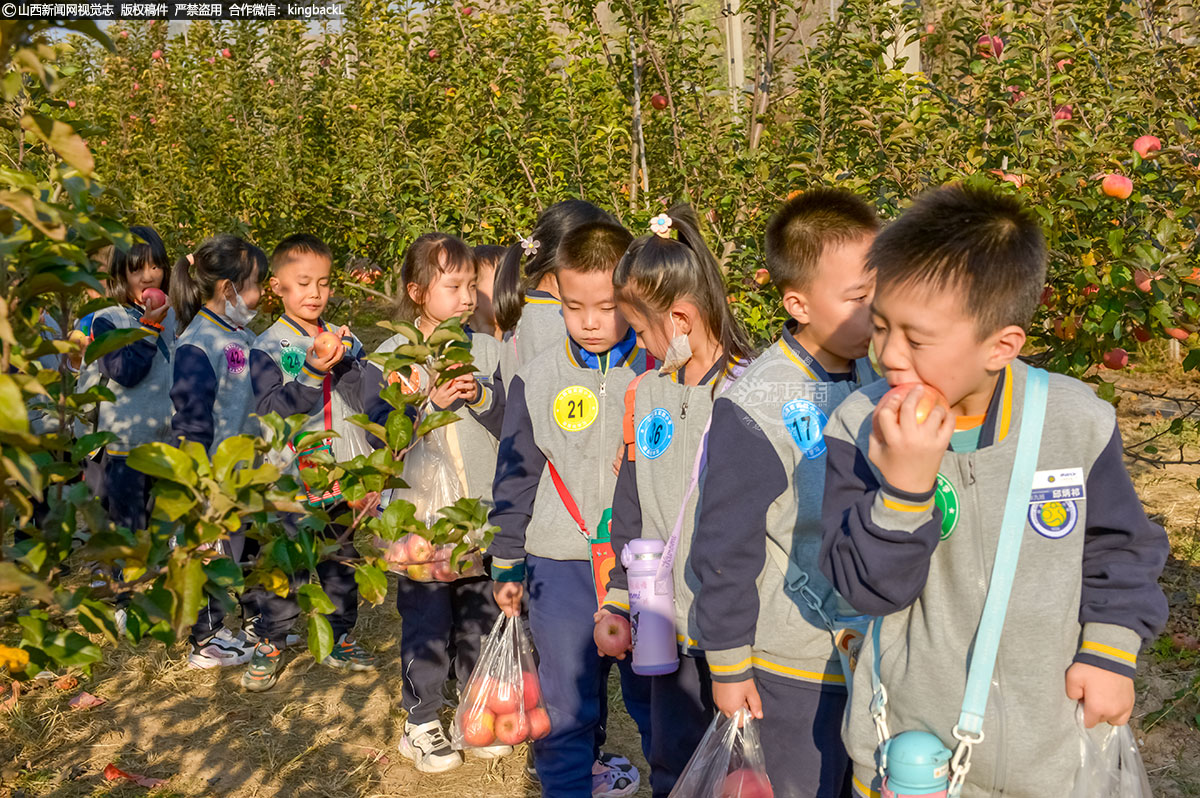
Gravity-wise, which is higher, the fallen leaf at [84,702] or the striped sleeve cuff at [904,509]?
the striped sleeve cuff at [904,509]

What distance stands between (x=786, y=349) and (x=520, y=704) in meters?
1.47

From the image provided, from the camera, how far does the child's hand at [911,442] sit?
4.74 feet

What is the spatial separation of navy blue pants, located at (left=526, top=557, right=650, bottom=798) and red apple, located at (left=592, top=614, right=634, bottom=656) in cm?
25

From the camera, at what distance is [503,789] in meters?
3.30

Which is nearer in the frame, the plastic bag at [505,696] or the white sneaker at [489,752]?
the plastic bag at [505,696]

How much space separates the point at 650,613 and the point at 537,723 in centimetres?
89

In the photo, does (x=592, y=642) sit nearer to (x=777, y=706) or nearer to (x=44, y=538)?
(x=777, y=706)

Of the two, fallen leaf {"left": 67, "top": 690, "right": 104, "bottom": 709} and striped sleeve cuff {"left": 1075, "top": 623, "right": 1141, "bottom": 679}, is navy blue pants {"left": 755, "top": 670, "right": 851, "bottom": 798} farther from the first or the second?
fallen leaf {"left": 67, "top": 690, "right": 104, "bottom": 709}

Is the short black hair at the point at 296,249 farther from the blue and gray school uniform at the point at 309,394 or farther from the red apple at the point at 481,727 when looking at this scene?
the red apple at the point at 481,727

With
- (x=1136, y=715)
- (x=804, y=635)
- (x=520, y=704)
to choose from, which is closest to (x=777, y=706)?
(x=804, y=635)

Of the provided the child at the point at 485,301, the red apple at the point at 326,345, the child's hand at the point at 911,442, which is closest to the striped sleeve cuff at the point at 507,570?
the red apple at the point at 326,345

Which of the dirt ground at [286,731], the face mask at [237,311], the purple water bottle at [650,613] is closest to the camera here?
the purple water bottle at [650,613]

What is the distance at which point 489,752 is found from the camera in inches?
137

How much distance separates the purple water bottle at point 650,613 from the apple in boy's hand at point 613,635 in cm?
18
